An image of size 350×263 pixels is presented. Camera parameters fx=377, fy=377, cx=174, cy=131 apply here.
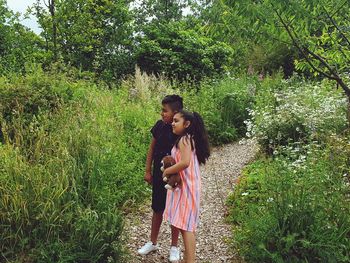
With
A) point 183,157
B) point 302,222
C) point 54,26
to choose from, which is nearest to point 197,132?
point 183,157

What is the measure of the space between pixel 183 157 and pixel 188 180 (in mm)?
252

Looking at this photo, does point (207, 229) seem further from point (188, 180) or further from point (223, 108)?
point (223, 108)

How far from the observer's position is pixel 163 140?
3646 mm

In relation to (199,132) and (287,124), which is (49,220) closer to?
(199,132)

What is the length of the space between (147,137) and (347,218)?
3.75 meters

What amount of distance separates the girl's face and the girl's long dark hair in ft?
0.09

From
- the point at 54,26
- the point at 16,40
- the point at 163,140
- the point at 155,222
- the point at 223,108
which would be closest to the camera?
the point at 163,140

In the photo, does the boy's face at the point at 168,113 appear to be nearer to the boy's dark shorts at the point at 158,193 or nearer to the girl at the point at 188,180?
the girl at the point at 188,180

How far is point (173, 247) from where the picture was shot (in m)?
3.73

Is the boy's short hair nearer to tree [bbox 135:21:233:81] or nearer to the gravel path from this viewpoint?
the gravel path

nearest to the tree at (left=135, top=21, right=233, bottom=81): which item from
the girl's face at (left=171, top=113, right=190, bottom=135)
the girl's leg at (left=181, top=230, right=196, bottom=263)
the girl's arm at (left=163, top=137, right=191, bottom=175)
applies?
the girl's face at (left=171, top=113, right=190, bottom=135)

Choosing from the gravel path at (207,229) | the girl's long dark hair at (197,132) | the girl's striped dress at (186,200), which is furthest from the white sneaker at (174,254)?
the girl's long dark hair at (197,132)

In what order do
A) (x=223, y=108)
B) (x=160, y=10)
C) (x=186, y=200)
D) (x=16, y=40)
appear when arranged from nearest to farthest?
(x=186, y=200) → (x=223, y=108) → (x=16, y=40) → (x=160, y=10)

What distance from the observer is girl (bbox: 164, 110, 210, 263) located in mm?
3270
